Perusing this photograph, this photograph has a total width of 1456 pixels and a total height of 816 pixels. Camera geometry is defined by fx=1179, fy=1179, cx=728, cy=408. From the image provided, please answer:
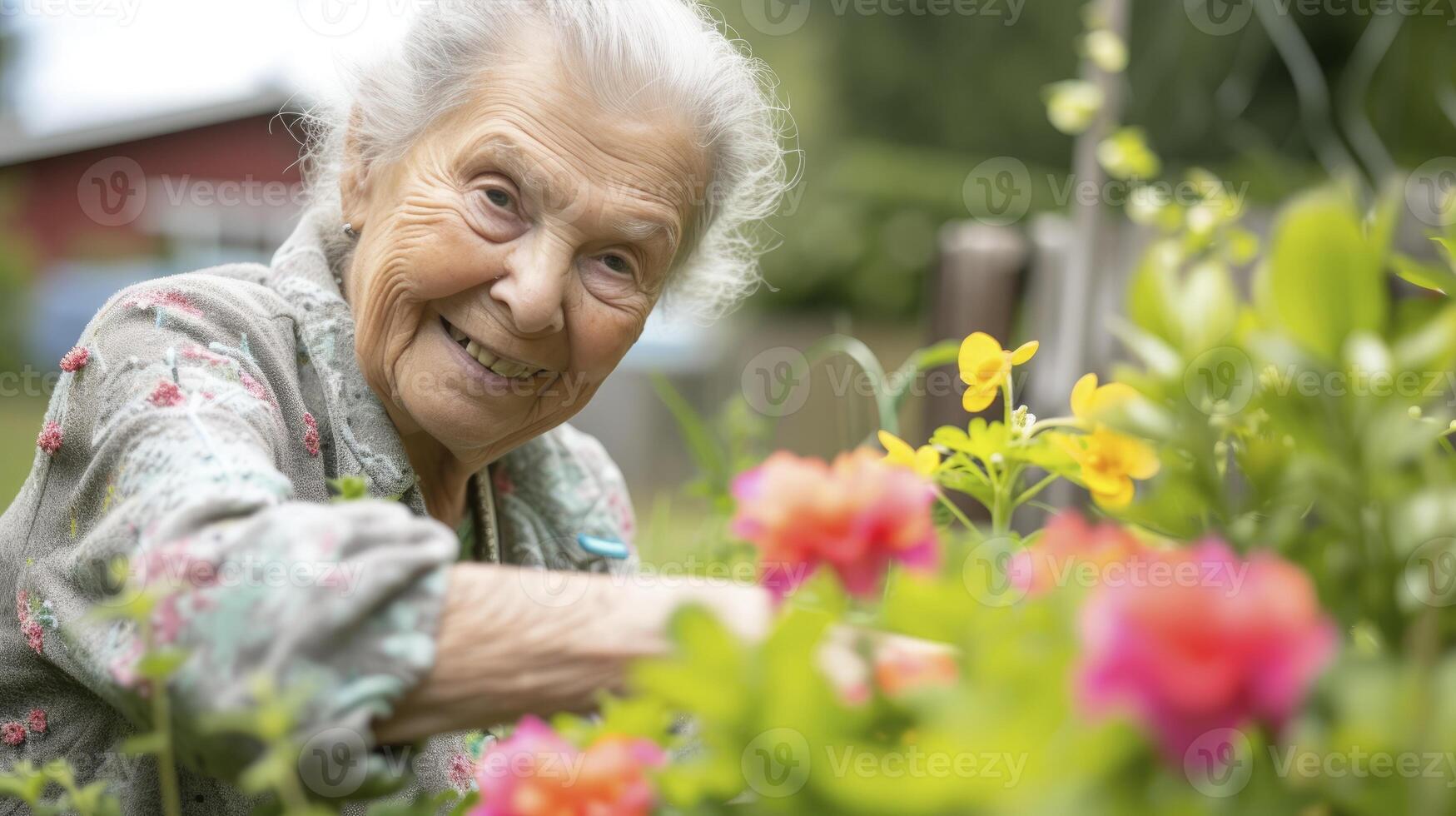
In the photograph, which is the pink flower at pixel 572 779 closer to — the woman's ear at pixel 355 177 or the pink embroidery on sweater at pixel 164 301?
the pink embroidery on sweater at pixel 164 301

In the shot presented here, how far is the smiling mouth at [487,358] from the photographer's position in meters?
1.53

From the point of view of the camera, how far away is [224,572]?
80cm

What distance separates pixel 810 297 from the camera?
15758 mm

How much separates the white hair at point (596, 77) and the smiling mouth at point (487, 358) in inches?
10.5

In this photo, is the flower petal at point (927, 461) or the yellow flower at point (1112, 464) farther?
the flower petal at point (927, 461)

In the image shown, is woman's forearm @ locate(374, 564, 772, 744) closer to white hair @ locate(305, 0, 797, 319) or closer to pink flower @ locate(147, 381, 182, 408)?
pink flower @ locate(147, 381, 182, 408)

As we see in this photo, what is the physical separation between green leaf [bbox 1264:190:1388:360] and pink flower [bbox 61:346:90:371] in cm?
112

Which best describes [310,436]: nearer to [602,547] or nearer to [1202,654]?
[602,547]

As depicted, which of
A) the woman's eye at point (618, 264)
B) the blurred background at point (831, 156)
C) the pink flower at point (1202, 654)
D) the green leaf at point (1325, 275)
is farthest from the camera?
the blurred background at point (831, 156)

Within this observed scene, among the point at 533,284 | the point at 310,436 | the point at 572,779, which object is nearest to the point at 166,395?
the point at 310,436

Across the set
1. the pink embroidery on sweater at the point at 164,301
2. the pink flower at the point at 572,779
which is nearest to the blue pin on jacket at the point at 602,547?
the pink embroidery on sweater at the point at 164,301

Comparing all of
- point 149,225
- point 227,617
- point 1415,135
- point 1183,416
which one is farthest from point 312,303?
point 149,225

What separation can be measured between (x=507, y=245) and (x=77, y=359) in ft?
1.63

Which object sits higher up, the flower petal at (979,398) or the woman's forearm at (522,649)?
the woman's forearm at (522,649)
